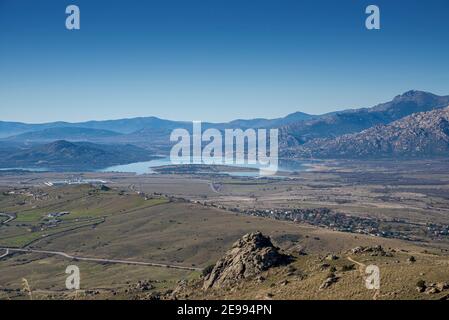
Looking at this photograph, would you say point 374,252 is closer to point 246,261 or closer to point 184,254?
point 246,261

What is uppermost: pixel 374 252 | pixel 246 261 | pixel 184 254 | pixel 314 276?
pixel 374 252

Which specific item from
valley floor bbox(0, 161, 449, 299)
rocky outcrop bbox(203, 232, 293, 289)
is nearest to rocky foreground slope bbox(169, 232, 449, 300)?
rocky outcrop bbox(203, 232, 293, 289)

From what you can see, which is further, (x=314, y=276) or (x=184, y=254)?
(x=184, y=254)

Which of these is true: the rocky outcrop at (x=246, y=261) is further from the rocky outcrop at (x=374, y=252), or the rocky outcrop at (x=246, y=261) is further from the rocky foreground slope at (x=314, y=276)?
the rocky outcrop at (x=374, y=252)

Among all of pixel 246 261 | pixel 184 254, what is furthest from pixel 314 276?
pixel 184 254

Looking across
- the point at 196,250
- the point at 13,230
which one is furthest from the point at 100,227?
the point at 196,250

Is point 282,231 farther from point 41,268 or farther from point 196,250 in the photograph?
point 41,268

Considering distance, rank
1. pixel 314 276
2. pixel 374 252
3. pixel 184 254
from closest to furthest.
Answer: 1. pixel 314 276
2. pixel 374 252
3. pixel 184 254

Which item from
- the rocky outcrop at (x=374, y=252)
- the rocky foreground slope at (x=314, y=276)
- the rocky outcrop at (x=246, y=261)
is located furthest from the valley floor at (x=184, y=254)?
the rocky outcrop at (x=246, y=261)
